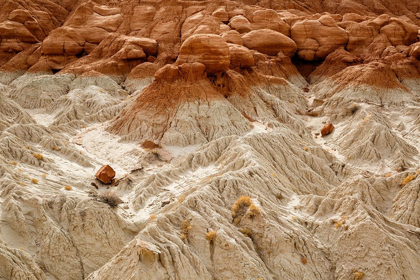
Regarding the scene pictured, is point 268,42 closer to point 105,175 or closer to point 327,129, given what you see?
point 327,129

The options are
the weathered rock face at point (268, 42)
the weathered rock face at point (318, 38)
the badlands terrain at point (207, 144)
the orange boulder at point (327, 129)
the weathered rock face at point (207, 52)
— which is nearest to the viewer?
the badlands terrain at point (207, 144)

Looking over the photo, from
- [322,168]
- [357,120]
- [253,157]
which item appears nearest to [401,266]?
[253,157]

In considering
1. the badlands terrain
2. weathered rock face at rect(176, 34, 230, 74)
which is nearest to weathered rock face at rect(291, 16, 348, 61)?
the badlands terrain

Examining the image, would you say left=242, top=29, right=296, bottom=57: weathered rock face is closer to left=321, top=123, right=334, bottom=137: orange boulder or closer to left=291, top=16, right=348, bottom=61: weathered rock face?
left=291, top=16, right=348, bottom=61: weathered rock face

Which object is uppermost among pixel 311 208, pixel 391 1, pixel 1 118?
pixel 311 208

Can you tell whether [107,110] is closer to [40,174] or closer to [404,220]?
[40,174]

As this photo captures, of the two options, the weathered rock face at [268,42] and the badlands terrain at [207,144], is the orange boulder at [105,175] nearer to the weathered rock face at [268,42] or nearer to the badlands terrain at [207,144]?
the badlands terrain at [207,144]

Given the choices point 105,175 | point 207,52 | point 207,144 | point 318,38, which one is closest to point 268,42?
point 318,38

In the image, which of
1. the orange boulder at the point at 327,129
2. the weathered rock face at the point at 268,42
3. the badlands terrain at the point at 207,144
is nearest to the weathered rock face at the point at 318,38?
the badlands terrain at the point at 207,144
